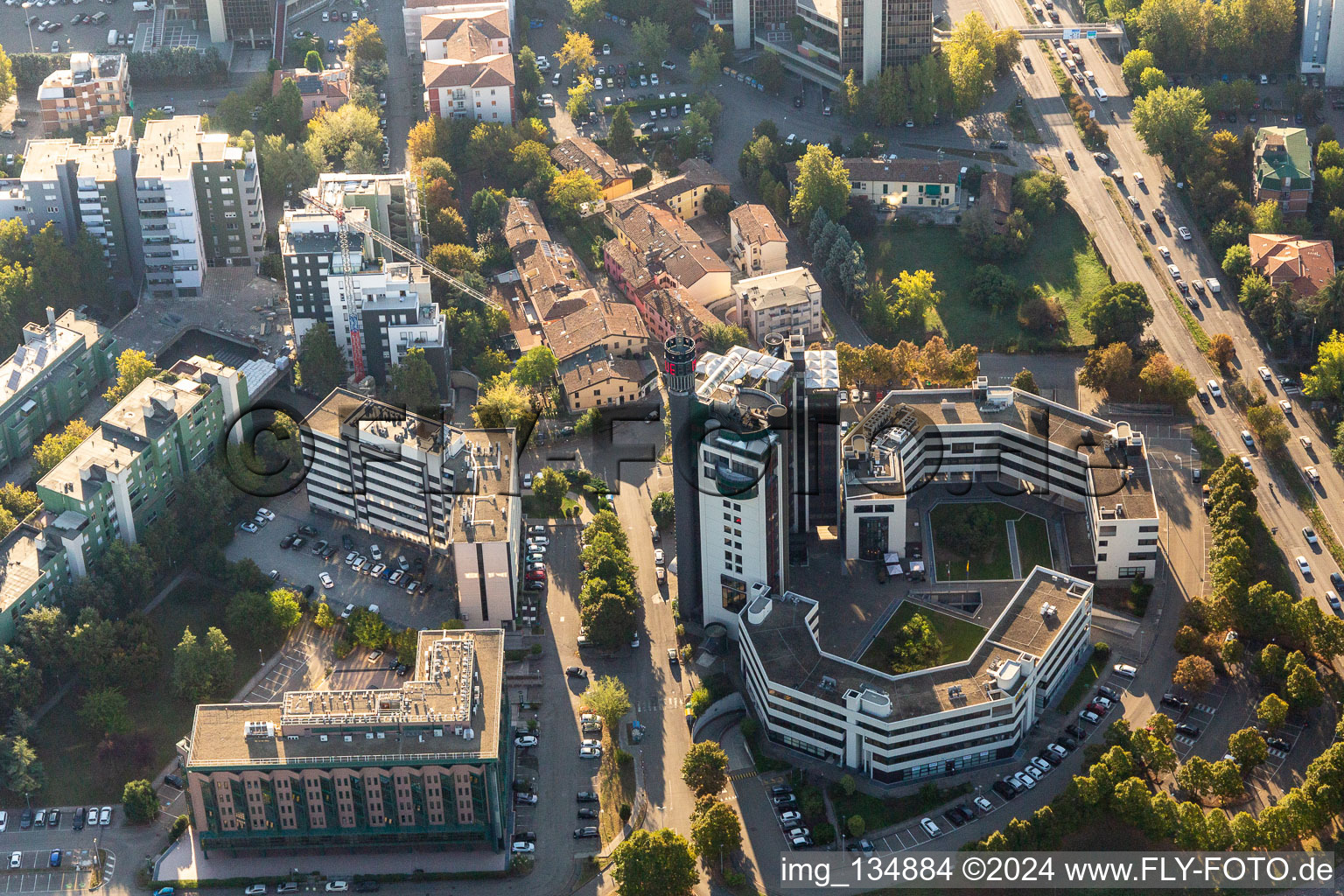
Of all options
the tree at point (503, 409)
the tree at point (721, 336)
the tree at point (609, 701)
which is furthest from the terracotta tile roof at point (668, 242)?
the tree at point (609, 701)

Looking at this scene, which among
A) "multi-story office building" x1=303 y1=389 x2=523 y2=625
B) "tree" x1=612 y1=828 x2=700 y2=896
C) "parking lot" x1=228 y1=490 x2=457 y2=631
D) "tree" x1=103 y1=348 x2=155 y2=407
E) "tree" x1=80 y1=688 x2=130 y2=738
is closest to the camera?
"tree" x1=612 y1=828 x2=700 y2=896

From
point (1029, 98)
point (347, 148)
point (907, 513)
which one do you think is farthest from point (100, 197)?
point (1029, 98)

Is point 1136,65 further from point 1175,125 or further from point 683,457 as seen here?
point 683,457

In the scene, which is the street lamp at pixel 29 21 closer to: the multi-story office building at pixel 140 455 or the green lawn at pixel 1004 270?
the multi-story office building at pixel 140 455

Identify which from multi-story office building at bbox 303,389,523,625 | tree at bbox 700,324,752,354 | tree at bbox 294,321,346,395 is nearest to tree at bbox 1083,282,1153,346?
tree at bbox 700,324,752,354

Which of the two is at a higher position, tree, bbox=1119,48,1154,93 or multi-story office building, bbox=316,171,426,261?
tree, bbox=1119,48,1154,93

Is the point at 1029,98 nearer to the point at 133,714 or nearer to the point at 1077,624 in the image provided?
the point at 1077,624

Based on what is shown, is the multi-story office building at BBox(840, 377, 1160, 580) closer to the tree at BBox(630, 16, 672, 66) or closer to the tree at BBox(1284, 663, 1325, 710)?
the tree at BBox(1284, 663, 1325, 710)
